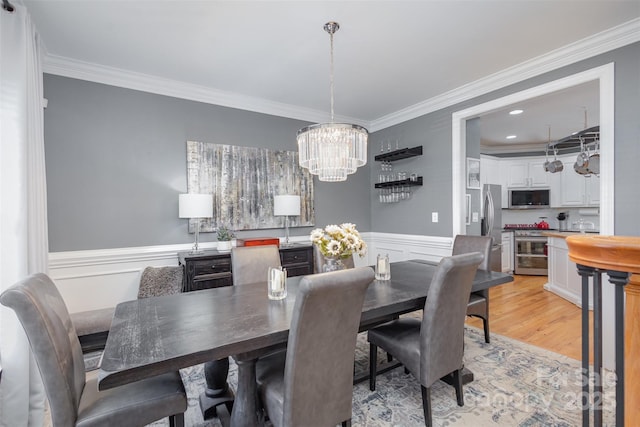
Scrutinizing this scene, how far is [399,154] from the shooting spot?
4.12 meters

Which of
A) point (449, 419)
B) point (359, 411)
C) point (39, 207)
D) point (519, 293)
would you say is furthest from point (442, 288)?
point (519, 293)

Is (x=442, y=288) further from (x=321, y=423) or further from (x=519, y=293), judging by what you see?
(x=519, y=293)

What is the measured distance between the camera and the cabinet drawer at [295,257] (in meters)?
3.45

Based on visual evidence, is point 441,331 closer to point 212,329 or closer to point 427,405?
point 427,405

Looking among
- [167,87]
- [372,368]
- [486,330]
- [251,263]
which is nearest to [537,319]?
[486,330]

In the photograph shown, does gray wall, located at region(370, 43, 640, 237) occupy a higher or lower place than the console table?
higher

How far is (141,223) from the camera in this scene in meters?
3.15

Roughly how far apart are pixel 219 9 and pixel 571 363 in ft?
12.5

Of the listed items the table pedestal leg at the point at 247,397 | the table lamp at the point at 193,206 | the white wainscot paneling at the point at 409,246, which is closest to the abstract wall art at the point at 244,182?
the table lamp at the point at 193,206

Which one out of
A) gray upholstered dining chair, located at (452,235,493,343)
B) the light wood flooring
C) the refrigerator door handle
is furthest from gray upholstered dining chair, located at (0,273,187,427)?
the refrigerator door handle

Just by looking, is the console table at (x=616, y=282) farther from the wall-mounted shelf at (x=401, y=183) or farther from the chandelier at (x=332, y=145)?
the wall-mounted shelf at (x=401, y=183)

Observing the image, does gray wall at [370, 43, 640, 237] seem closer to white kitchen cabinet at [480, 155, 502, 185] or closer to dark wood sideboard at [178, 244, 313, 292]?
dark wood sideboard at [178, 244, 313, 292]

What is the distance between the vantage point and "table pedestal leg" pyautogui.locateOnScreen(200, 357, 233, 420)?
1.88 m

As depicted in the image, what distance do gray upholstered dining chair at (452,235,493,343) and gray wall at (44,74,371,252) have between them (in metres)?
2.75
